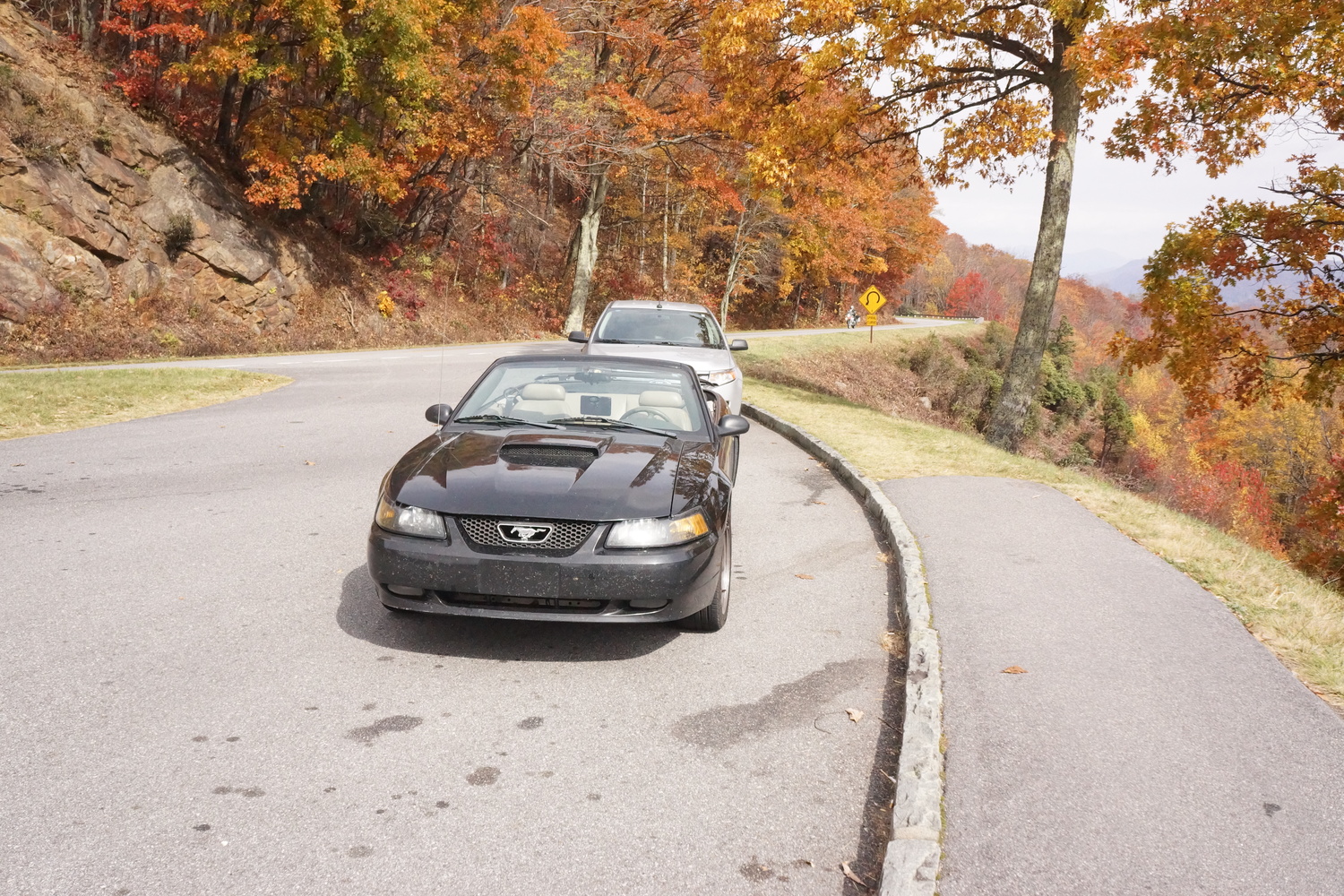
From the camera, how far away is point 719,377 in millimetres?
11133

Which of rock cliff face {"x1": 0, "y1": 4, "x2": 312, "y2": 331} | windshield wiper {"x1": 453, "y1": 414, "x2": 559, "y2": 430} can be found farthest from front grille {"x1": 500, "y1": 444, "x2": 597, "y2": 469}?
rock cliff face {"x1": 0, "y1": 4, "x2": 312, "y2": 331}

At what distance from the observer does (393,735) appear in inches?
144

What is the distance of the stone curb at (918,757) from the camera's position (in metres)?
2.86

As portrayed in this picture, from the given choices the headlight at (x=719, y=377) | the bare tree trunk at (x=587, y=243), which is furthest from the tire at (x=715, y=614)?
the bare tree trunk at (x=587, y=243)

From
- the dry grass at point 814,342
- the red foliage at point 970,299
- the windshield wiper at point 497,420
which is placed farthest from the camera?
the red foliage at point 970,299

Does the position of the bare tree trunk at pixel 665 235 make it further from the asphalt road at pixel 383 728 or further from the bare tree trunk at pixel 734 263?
the asphalt road at pixel 383 728

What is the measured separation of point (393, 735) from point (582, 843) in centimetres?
108

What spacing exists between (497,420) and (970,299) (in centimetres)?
10823

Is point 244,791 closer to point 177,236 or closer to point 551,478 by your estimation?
point 551,478

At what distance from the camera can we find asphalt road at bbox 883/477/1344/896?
9.71 feet

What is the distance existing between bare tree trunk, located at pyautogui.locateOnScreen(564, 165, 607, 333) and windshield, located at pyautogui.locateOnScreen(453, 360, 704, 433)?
2487cm

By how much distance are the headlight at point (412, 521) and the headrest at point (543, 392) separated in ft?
5.01

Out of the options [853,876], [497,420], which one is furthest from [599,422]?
[853,876]

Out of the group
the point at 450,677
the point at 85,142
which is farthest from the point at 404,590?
the point at 85,142
